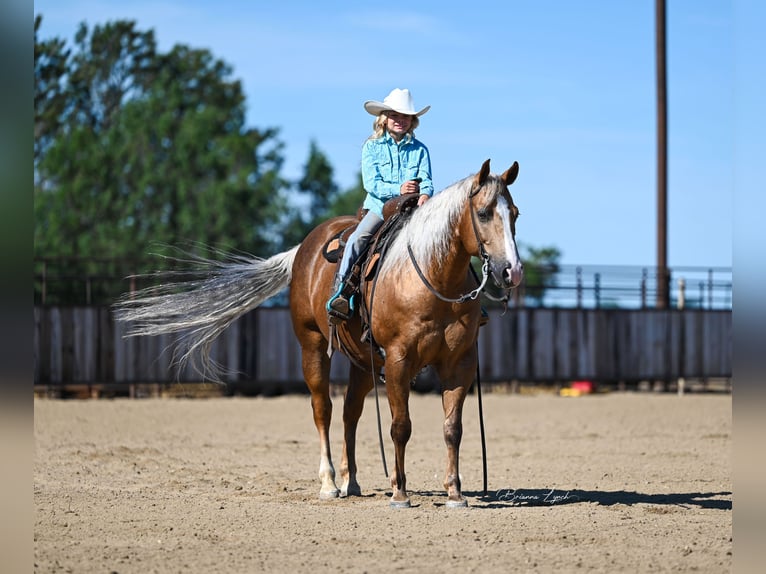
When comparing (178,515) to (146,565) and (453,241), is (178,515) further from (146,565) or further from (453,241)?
(453,241)

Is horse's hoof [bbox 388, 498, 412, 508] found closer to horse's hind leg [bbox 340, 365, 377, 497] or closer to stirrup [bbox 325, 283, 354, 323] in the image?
horse's hind leg [bbox 340, 365, 377, 497]

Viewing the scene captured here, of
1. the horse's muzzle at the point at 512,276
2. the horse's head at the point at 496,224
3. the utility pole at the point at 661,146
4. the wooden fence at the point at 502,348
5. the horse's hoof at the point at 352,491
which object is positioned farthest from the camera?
the utility pole at the point at 661,146

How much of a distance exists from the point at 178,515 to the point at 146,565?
69.0 inches

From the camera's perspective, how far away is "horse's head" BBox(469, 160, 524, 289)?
283 inches

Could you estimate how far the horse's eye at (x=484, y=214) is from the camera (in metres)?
7.38

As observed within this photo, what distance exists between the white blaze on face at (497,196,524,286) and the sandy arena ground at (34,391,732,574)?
5.38ft

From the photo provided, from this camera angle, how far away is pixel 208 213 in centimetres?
3509

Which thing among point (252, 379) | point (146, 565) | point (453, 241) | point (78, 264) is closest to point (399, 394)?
point (453, 241)

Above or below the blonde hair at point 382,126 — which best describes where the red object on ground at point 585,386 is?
below

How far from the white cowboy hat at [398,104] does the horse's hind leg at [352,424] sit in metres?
2.16

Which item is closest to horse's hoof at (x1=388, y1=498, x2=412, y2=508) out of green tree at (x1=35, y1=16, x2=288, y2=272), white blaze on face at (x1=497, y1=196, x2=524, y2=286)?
white blaze on face at (x1=497, y1=196, x2=524, y2=286)

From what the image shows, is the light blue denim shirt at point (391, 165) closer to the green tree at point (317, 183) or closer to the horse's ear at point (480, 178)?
the horse's ear at point (480, 178)

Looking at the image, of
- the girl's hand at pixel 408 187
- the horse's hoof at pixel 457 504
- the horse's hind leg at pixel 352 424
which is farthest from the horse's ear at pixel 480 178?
the horse's hoof at pixel 457 504

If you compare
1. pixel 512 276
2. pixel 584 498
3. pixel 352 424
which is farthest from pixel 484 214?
pixel 584 498
